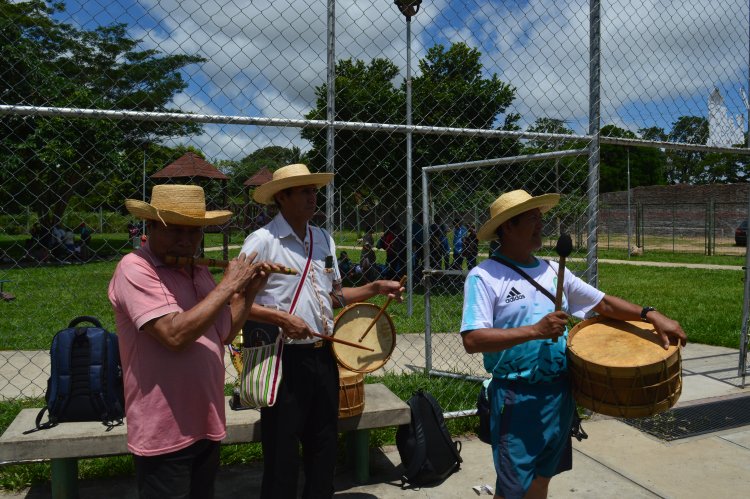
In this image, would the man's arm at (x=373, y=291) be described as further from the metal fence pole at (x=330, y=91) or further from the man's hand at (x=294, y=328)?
the metal fence pole at (x=330, y=91)

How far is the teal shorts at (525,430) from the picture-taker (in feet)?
Result: 8.52

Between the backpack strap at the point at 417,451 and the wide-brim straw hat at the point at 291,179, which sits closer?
the wide-brim straw hat at the point at 291,179

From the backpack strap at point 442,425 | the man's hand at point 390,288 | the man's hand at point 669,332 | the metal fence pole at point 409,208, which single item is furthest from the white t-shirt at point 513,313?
the metal fence pole at point 409,208

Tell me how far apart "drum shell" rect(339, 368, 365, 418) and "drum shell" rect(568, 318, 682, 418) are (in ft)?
4.74

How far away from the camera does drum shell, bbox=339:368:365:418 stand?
3.62 metres

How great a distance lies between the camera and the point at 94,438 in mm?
3229

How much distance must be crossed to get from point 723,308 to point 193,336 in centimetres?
1061

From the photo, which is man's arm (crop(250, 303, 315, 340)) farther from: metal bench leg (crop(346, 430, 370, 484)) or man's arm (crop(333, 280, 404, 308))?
metal bench leg (crop(346, 430, 370, 484))

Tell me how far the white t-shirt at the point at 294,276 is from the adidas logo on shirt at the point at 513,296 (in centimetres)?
92

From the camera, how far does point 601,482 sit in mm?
3908

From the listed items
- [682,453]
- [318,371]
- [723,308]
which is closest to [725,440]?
[682,453]

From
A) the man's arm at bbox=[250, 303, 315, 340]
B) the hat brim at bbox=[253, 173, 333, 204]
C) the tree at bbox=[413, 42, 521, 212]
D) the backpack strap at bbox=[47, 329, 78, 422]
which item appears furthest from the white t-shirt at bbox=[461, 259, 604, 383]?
the tree at bbox=[413, 42, 521, 212]

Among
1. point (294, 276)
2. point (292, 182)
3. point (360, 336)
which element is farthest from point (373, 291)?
point (292, 182)

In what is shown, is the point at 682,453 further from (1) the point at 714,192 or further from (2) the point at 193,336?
(1) the point at 714,192
